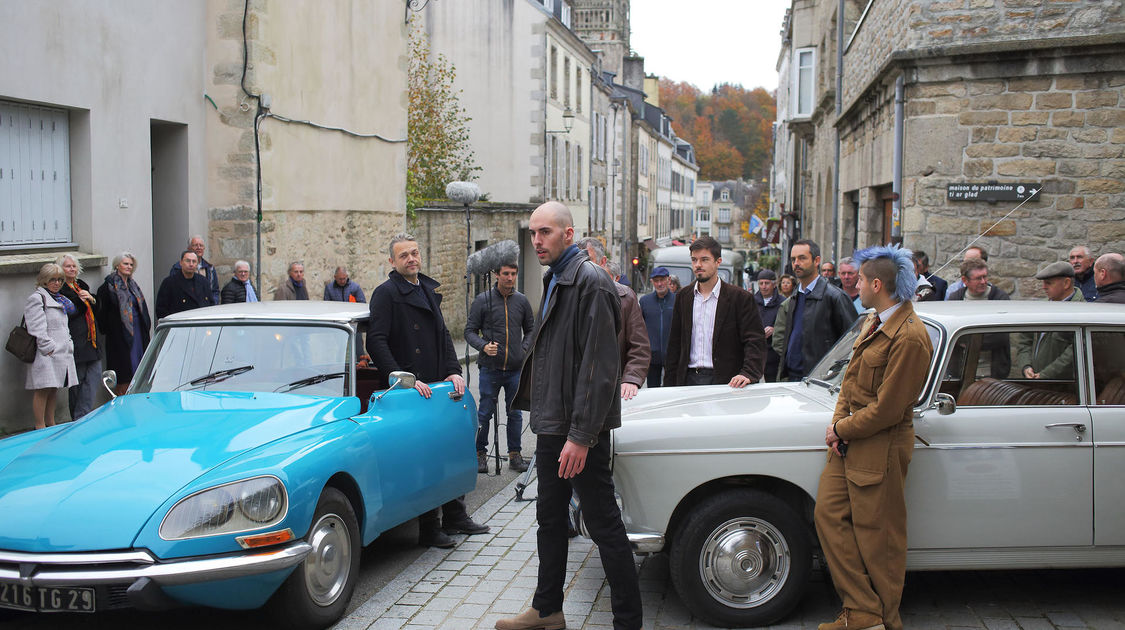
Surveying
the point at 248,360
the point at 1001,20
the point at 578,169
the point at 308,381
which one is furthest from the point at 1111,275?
the point at 578,169

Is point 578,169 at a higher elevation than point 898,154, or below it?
higher

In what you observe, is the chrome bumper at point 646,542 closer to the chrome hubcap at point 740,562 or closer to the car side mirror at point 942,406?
the chrome hubcap at point 740,562

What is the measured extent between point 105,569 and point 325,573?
3.33 ft

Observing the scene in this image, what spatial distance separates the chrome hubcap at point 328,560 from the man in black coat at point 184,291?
21.8 feet

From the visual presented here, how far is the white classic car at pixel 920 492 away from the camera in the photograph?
15.2ft

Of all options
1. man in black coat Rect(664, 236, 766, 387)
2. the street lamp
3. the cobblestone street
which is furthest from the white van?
the cobblestone street

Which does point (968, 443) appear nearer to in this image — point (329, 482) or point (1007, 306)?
point (1007, 306)

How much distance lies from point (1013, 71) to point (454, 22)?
2189 centimetres

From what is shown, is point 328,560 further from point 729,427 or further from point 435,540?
point 729,427

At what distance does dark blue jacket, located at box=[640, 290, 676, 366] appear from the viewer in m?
9.30

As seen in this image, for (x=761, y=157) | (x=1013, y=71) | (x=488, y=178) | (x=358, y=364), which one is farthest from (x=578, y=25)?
(x=358, y=364)

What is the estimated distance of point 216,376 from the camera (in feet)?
18.4

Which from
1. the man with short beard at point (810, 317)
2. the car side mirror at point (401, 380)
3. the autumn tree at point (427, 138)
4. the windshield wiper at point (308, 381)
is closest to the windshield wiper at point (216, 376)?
the windshield wiper at point (308, 381)

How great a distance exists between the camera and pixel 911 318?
4.50 meters
